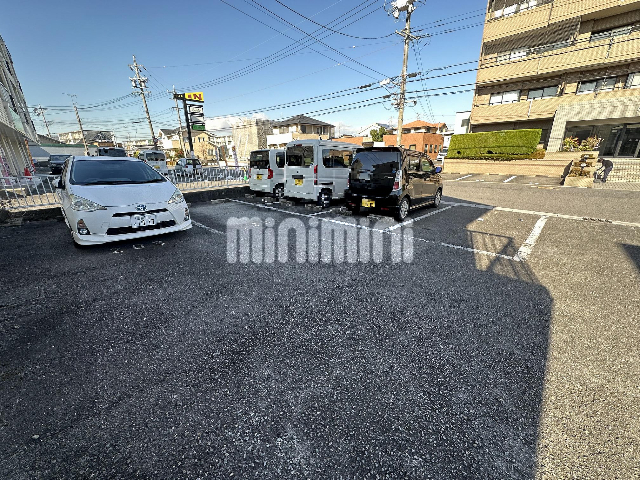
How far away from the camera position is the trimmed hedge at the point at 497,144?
1734 cm

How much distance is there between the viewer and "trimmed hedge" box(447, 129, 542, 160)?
17.3m

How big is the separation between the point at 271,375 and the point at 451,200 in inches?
389

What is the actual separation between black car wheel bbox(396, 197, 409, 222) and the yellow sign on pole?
47.8ft

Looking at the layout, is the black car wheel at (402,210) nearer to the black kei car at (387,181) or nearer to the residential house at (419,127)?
the black kei car at (387,181)

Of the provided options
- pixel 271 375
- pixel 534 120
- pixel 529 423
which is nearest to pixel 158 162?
pixel 271 375

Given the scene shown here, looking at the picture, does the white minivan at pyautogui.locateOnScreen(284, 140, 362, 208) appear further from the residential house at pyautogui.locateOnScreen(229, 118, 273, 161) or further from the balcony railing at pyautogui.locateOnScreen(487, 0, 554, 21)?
the residential house at pyautogui.locateOnScreen(229, 118, 273, 161)

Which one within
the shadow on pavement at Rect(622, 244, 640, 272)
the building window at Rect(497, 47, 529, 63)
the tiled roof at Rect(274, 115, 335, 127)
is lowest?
the shadow on pavement at Rect(622, 244, 640, 272)

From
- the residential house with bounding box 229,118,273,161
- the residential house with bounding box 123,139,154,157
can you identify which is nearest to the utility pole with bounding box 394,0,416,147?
the residential house with bounding box 229,118,273,161

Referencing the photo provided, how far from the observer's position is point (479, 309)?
116 inches

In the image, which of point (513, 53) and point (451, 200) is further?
point (513, 53)

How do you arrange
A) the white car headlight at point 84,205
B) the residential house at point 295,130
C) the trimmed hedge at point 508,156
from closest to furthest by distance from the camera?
1. the white car headlight at point 84,205
2. the trimmed hedge at point 508,156
3. the residential house at point 295,130

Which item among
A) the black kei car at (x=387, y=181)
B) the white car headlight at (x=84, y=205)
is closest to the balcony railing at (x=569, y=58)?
the black kei car at (x=387, y=181)

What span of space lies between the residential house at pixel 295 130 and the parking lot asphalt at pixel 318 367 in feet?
139

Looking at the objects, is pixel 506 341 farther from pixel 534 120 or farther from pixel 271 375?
pixel 534 120
